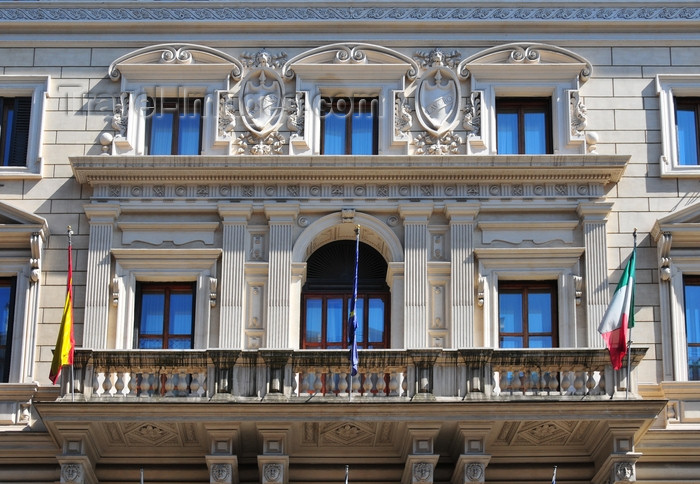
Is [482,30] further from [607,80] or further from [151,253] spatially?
[151,253]

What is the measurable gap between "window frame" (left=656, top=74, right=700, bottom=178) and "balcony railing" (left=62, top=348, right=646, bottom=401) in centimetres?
415

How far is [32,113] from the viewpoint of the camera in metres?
32.2

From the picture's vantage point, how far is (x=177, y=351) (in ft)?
94.9

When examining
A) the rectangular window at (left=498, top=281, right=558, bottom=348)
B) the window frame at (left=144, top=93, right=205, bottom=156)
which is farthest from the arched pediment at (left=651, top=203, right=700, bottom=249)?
the window frame at (left=144, top=93, right=205, bottom=156)

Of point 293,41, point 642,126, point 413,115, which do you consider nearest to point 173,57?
point 293,41

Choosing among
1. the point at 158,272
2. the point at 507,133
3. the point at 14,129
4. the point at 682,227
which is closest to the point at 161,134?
the point at 14,129

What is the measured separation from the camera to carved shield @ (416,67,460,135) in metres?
31.8

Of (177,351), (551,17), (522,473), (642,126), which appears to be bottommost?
(522,473)

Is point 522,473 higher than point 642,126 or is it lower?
lower

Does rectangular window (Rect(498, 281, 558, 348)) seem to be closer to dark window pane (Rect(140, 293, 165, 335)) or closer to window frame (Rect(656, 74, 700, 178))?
window frame (Rect(656, 74, 700, 178))

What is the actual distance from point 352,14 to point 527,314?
669cm

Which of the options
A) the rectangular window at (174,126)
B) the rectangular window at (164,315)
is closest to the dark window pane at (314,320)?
the rectangular window at (164,315)

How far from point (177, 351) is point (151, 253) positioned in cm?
260

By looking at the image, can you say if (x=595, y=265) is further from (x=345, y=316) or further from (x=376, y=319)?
(x=345, y=316)
